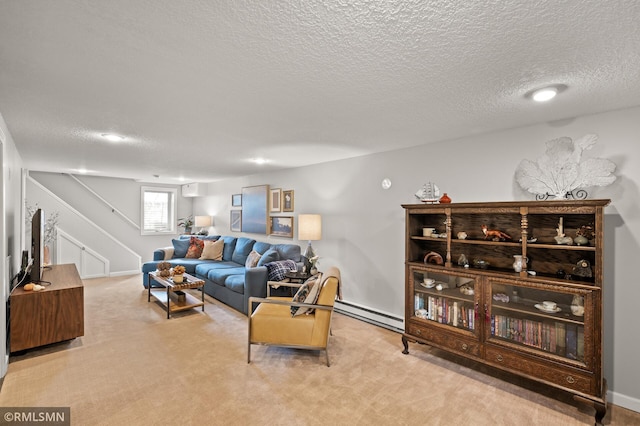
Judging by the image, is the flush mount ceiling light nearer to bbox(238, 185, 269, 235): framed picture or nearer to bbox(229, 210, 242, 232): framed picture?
bbox(238, 185, 269, 235): framed picture

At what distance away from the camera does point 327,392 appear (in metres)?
2.45

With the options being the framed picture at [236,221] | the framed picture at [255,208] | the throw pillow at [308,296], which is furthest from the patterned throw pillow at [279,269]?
the framed picture at [236,221]

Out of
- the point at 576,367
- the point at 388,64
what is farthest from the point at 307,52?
the point at 576,367

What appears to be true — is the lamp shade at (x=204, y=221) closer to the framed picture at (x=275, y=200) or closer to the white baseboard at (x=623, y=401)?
the framed picture at (x=275, y=200)

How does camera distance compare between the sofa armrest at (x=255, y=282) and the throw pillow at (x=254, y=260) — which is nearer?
the sofa armrest at (x=255, y=282)

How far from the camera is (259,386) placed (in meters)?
2.52

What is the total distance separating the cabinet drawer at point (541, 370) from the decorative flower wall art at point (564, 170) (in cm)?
135

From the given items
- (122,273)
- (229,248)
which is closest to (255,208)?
(229,248)

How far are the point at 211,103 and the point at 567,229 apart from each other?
3163 mm

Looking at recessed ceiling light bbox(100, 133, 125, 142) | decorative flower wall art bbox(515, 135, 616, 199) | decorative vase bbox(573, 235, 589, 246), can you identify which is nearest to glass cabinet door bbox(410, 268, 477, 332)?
decorative vase bbox(573, 235, 589, 246)

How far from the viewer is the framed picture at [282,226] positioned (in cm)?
533

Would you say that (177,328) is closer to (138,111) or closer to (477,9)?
(138,111)

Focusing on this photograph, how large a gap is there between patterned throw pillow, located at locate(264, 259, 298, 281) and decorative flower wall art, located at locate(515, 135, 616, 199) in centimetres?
297

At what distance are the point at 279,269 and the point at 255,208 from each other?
216 centimetres
